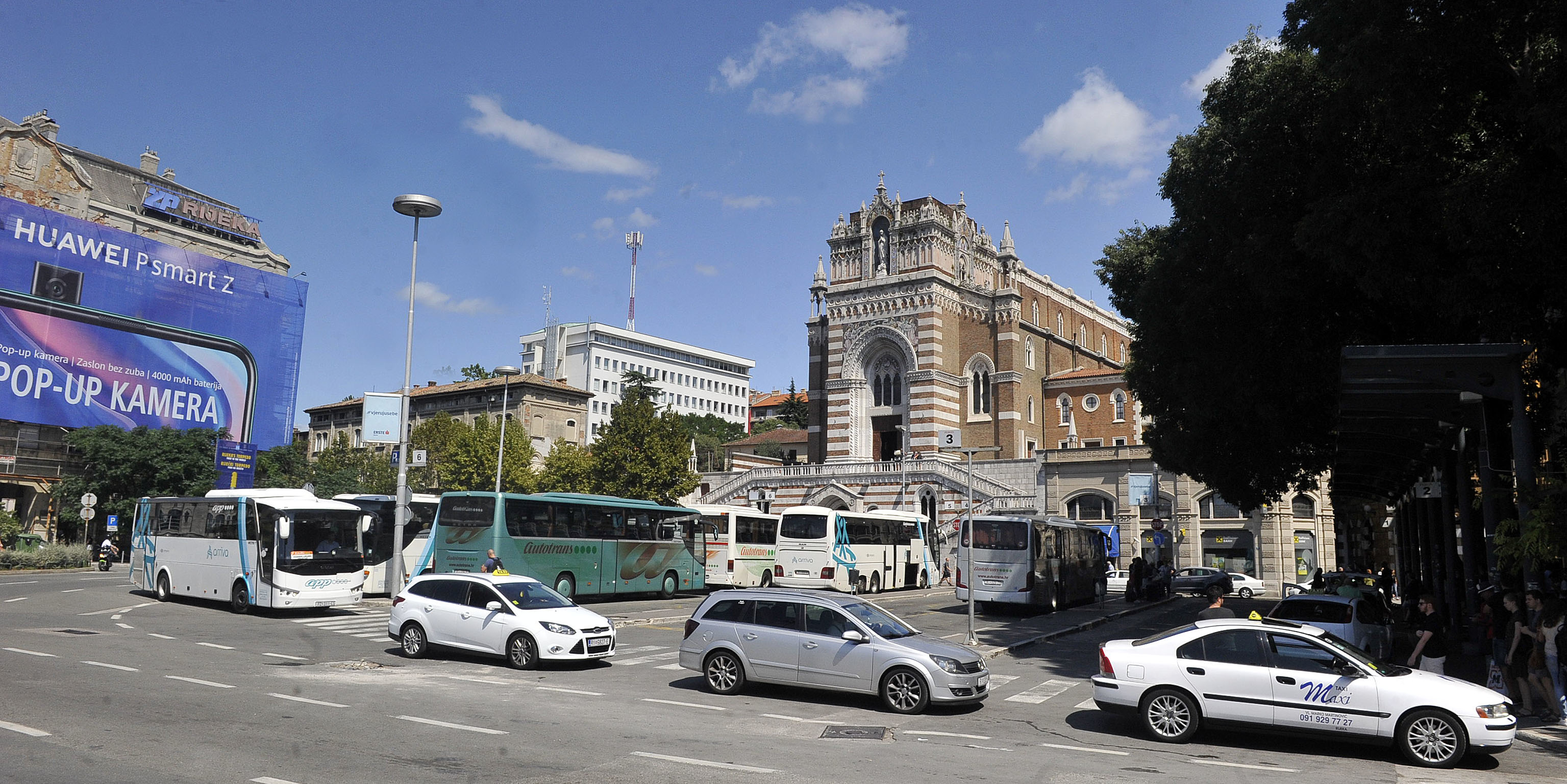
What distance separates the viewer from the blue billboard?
52.8 m

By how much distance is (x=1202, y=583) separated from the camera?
40.8 meters

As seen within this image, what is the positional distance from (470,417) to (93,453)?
32.2 metres

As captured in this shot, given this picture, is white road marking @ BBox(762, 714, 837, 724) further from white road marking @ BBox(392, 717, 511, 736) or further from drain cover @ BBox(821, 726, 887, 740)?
white road marking @ BBox(392, 717, 511, 736)

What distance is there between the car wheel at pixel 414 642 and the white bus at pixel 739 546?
17.2 meters

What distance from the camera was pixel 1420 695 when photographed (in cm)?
1017

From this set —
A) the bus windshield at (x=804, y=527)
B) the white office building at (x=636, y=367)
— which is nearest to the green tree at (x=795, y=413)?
the white office building at (x=636, y=367)

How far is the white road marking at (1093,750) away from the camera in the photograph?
10180mm

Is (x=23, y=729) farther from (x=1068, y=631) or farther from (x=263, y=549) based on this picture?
(x=1068, y=631)

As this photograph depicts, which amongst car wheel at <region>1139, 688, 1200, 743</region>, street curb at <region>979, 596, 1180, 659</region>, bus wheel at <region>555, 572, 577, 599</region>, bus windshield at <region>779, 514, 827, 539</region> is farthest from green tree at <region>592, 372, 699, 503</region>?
car wheel at <region>1139, 688, 1200, 743</region>

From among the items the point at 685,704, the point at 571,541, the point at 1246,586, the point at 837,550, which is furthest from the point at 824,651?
the point at 1246,586

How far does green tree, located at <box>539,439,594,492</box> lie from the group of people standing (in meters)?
29.8

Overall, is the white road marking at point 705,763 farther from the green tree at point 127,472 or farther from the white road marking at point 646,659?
the green tree at point 127,472

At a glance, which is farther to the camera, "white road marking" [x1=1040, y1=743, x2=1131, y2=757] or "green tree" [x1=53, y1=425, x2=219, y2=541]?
"green tree" [x1=53, y1=425, x2=219, y2=541]

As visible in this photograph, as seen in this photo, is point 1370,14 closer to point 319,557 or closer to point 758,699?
point 758,699
